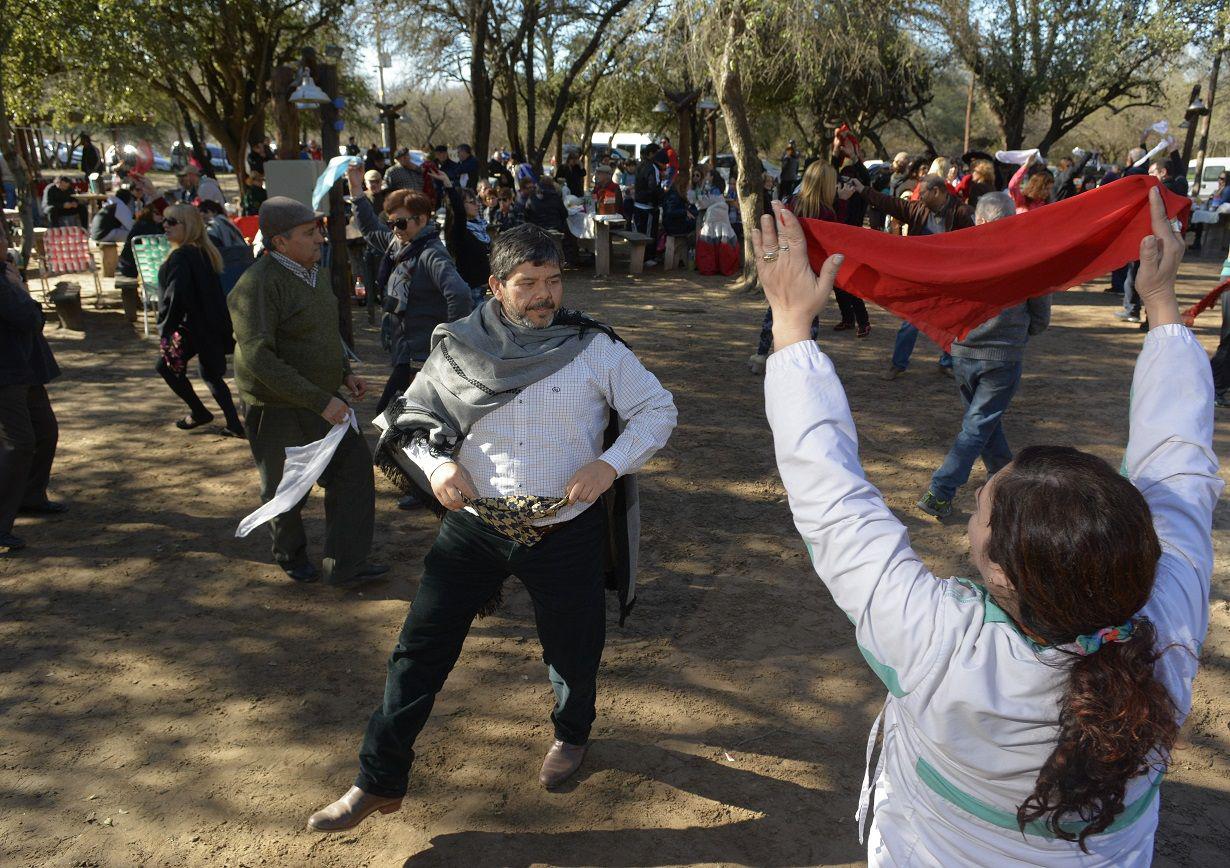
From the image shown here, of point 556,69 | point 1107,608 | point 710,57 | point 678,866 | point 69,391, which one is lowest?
point 678,866

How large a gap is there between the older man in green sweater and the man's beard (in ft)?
5.08

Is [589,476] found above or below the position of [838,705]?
above

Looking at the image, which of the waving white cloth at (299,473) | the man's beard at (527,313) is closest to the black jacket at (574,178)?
the waving white cloth at (299,473)

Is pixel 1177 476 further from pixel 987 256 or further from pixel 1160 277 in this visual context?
pixel 987 256

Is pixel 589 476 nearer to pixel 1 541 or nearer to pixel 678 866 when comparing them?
pixel 678 866

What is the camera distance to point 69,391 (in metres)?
8.30

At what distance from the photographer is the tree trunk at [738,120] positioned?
11602 millimetres

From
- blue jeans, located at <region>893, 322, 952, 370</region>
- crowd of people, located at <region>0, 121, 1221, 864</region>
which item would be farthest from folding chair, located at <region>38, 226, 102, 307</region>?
blue jeans, located at <region>893, 322, 952, 370</region>

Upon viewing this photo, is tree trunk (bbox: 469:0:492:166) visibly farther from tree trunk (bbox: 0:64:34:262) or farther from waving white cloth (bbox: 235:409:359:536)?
waving white cloth (bbox: 235:409:359:536)

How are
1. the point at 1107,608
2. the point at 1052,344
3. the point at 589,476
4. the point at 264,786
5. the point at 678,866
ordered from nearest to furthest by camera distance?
the point at 1107,608
the point at 589,476
the point at 678,866
the point at 264,786
the point at 1052,344

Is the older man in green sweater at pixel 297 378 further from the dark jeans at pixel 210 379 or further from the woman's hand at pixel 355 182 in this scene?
the woman's hand at pixel 355 182

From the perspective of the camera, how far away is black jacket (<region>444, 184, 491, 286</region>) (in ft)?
26.1

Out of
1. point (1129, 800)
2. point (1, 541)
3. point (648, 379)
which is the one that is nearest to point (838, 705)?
point (648, 379)

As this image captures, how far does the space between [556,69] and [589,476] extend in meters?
33.9
